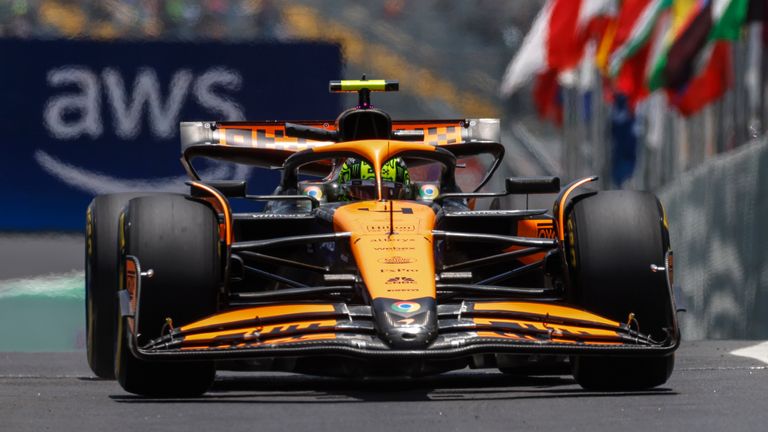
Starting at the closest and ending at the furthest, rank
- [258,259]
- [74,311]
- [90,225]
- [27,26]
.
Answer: [258,259] < [90,225] < [74,311] < [27,26]

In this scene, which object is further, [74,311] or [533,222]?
[74,311]

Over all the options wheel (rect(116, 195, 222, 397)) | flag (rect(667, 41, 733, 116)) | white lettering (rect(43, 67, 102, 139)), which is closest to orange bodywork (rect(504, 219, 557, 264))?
wheel (rect(116, 195, 222, 397))

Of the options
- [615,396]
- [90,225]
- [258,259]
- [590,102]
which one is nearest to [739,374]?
[615,396]

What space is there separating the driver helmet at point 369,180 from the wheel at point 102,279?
1.08 m

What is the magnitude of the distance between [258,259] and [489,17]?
8663 mm

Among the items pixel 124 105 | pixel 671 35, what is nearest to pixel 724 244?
pixel 671 35

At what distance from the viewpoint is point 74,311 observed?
15781 mm

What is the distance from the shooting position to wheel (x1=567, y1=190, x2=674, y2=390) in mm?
8055

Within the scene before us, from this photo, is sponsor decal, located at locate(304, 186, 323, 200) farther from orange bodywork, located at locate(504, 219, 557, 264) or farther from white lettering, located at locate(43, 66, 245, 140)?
white lettering, located at locate(43, 66, 245, 140)

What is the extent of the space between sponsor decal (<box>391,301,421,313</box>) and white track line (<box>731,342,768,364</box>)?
3.14 meters

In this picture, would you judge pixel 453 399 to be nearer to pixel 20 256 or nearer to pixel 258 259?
pixel 258 259

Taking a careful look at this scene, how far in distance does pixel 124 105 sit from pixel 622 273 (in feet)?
30.7

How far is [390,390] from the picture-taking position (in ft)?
26.9

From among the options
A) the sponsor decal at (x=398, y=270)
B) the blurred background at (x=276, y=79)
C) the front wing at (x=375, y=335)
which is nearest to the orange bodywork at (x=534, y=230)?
the front wing at (x=375, y=335)
